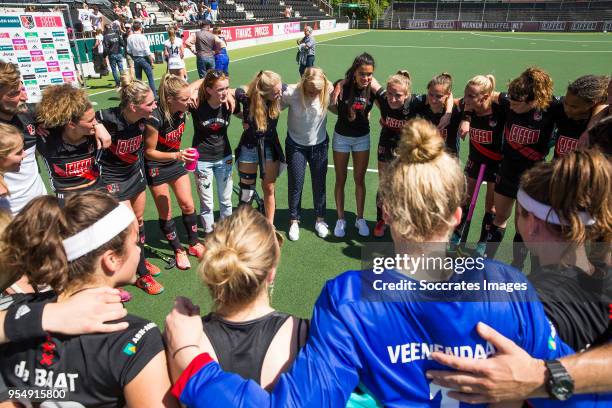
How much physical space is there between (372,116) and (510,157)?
20.8 ft

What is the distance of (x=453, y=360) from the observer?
1.25 metres

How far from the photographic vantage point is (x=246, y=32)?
84.0 feet

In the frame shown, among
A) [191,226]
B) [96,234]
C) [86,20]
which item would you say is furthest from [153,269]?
[86,20]

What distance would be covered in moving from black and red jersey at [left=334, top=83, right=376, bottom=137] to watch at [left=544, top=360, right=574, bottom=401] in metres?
3.52

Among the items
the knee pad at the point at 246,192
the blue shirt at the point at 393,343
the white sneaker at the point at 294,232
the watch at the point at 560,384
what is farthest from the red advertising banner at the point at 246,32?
the watch at the point at 560,384

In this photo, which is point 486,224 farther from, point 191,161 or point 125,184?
point 125,184

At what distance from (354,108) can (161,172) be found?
2.19m

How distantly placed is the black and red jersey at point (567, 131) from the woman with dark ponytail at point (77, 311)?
3494mm

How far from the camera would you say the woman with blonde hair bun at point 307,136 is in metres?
4.27

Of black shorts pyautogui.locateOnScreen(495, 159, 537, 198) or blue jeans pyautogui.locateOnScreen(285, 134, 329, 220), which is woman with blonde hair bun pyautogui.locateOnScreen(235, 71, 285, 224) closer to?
blue jeans pyautogui.locateOnScreen(285, 134, 329, 220)

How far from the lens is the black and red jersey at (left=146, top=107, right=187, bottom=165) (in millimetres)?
3773

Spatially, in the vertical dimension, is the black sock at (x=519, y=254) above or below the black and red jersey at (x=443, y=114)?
below

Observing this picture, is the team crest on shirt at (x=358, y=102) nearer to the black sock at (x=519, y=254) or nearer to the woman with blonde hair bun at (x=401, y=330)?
the black sock at (x=519, y=254)

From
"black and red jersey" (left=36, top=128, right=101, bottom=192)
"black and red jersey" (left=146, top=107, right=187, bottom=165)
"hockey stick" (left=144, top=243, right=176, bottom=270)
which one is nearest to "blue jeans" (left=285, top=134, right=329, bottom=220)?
"black and red jersey" (left=146, top=107, right=187, bottom=165)
